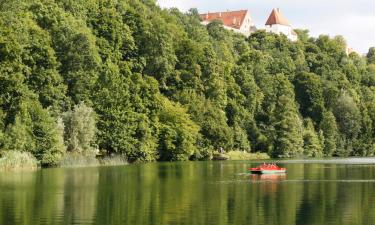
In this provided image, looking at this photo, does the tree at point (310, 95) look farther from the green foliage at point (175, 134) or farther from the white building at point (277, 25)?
the white building at point (277, 25)

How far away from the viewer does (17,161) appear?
194 feet

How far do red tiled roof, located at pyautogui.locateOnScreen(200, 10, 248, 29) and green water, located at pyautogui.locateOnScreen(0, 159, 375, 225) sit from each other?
142922 mm

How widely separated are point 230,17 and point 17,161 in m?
139

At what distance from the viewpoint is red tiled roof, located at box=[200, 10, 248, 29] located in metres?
189

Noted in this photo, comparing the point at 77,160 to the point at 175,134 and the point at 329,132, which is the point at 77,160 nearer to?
the point at 175,134

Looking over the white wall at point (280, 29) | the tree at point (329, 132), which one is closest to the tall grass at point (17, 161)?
the tree at point (329, 132)

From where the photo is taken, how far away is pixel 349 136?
13175 centimetres

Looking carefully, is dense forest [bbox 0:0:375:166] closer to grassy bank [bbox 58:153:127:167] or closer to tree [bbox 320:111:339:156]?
tree [bbox 320:111:339:156]

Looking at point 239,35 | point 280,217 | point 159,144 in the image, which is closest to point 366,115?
point 239,35

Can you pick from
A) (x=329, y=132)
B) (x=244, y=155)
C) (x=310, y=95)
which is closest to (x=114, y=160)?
(x=244, y=155)

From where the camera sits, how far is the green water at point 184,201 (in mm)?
26500

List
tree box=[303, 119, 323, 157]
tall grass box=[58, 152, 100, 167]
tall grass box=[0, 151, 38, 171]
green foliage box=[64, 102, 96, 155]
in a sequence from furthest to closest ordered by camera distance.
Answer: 1. tree box=[303, 119, 323, 157]
2. green foliage box=[64, 102, 96, 155]
3. tall grass box=[58, 152, 100, 167]
4. tall grass box=[0, 151, 38, 171]

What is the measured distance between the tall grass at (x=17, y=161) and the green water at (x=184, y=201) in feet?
30.2

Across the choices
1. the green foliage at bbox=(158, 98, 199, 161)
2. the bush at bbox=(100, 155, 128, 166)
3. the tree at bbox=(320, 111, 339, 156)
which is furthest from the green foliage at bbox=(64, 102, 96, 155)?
the tree at bbox=(320, 111, 339, 156)
